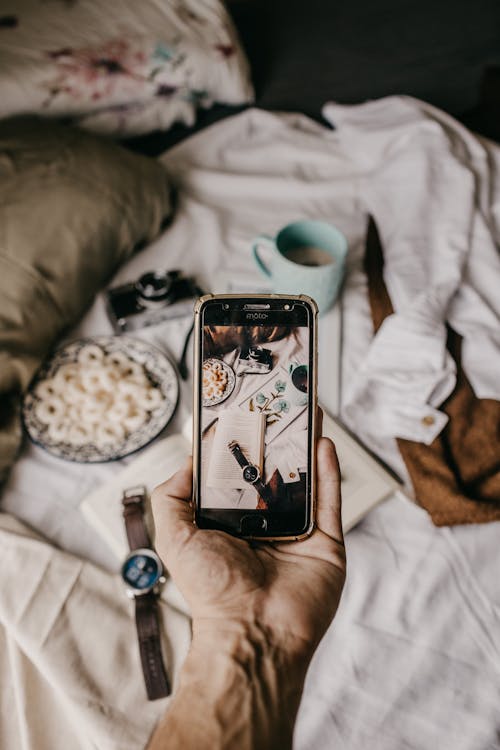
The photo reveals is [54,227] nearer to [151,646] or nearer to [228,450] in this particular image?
[228,450]

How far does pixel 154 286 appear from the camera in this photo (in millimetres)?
832

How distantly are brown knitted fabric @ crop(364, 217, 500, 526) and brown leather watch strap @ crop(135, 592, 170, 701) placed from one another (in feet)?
1.18

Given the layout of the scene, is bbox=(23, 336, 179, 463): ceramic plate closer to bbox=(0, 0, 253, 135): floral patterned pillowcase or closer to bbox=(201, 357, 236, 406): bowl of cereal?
bbox=(201, 357, 236, 406): bowl of cereal

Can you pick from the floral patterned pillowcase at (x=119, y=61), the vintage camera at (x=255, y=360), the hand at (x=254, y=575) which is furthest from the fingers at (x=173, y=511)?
the floral patterned pillowcase at (x=119, y=61)

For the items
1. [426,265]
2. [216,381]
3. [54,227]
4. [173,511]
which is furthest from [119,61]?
[173,511]

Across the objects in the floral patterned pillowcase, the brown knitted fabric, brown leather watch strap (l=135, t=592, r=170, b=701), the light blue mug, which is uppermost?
the floral patterned pillowcase

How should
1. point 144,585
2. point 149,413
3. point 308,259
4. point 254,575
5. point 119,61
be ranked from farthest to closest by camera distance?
point 119,61
point 308,259
point 149,413
point 144,585
point 254,575

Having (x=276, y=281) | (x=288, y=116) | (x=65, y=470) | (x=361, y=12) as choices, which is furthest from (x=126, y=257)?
(x=361, y=12)

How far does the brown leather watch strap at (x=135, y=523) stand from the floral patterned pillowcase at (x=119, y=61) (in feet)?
2.58

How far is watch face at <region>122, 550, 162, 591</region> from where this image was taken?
1.96ft

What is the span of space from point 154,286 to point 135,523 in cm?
39

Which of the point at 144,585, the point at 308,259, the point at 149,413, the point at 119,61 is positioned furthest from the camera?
the point at 119,61

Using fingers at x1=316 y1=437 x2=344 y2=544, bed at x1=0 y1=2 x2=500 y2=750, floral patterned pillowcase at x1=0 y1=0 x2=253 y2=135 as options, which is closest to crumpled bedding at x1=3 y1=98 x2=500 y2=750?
bed at x1=0 y1=2 x2=500 y2=750

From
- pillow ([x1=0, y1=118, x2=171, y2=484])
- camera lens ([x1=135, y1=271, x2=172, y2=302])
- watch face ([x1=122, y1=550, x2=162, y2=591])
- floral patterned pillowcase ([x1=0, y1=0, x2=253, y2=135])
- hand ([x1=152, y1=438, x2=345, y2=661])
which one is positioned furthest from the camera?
floral patterned pillowcase ([x1=0, y1=0, x2=253, y2=135])
